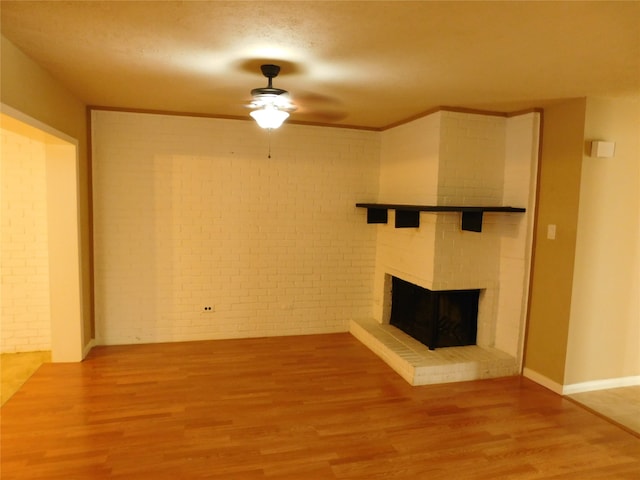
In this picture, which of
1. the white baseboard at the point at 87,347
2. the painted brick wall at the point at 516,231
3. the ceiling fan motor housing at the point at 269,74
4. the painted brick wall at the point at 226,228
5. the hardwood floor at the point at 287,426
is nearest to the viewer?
the hardwood floor at the point at 287,426

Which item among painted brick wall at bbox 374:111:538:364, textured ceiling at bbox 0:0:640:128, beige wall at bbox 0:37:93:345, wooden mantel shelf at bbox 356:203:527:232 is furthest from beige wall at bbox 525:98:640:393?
beige wall at bbox 0:37:93:345

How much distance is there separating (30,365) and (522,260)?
184 inches

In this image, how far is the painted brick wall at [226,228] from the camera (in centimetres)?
431

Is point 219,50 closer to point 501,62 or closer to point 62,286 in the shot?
point 501,62

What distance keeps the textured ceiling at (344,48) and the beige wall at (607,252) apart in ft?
1.11

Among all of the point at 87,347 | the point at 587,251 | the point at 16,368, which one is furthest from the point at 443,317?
the point at 16,368

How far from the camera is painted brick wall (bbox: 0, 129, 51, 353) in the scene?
13.2ft

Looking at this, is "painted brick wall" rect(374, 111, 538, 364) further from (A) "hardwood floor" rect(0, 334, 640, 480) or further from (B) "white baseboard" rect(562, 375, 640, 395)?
(A) "hardwood floor" rect(0, 334, 640, 480)

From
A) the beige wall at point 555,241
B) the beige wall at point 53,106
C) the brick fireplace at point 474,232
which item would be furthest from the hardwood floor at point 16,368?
the beige wall at point 555,241

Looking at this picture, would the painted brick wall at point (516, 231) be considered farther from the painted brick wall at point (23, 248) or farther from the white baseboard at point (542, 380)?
the painted brick wall at point (23, 248)

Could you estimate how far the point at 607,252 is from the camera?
3504 mm

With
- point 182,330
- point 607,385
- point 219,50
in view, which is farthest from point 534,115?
point 182,330

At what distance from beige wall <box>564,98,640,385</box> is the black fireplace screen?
95cm

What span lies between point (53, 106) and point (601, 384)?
510 centimetres
